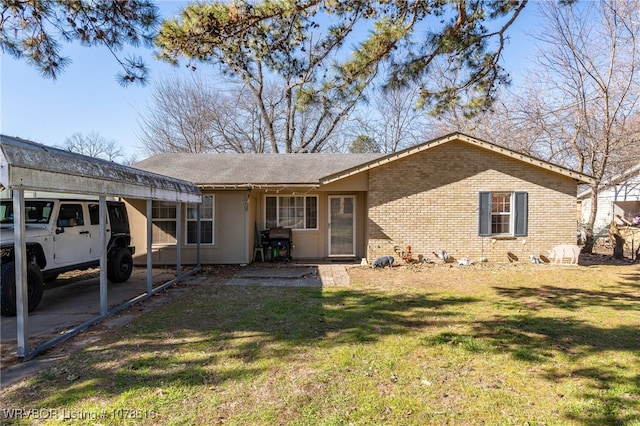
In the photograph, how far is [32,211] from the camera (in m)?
6.68

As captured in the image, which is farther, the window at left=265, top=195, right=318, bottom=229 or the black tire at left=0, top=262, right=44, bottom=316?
the window at left=265, top=195, right=318, bottom=229

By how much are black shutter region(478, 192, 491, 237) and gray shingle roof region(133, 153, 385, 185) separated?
14.0 ft

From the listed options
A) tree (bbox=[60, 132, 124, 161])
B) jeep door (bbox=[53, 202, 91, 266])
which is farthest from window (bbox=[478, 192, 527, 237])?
tree (bbox=[60, 132, 124, 161])

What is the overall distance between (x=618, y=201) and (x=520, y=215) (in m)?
13.7

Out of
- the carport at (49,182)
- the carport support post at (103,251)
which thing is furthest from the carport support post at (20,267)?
the carport support post at (103,251)

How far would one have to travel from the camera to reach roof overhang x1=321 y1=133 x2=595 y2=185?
10.8m

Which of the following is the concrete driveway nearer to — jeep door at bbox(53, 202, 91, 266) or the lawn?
jeep door at bbox(53, 202, 91, 266)

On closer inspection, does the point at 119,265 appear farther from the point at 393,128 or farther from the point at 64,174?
the point at 393,128

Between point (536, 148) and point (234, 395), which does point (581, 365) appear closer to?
point (234, 395)

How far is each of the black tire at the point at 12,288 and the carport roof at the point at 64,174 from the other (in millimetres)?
1860

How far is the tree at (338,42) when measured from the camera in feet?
18.7

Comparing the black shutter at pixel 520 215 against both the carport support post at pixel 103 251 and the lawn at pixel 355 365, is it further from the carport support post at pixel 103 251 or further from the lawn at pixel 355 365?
the carport support post at pixel 103 251

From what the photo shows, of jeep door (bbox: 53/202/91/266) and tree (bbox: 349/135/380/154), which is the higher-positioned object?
tree (bbox: 349/135/380/154)

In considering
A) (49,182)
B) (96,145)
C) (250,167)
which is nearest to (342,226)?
(250,167)
